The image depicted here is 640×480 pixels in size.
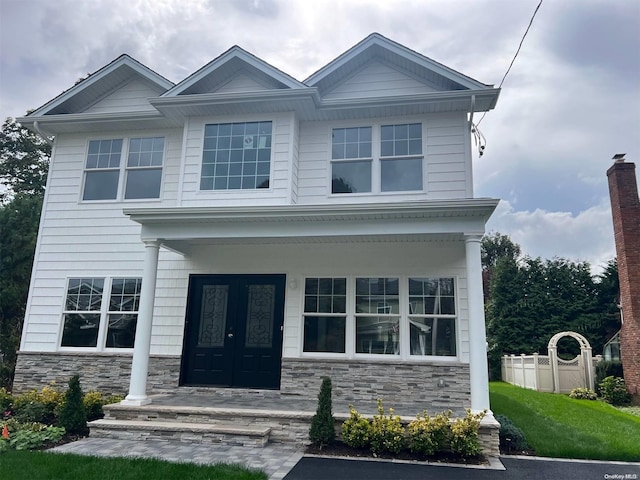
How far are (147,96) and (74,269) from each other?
4.15 metres

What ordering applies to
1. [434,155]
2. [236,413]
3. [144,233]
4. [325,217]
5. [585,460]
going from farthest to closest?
[434,155]
[144,233]
[325,217]
[236,413]
[585,460]

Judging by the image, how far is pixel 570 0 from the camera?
23.6ft

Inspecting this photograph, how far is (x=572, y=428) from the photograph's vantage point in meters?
7.83

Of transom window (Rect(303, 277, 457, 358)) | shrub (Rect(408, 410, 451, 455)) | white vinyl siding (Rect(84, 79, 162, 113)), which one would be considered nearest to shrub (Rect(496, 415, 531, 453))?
shrub (Rect(408, 410, 451, 455))

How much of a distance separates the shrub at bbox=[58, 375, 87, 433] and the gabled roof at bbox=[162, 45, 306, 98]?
18.5ft

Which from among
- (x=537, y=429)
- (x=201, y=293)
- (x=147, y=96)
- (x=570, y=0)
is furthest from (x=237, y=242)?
(x=570, y=0)

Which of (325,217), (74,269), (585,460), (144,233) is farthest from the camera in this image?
(74,269)

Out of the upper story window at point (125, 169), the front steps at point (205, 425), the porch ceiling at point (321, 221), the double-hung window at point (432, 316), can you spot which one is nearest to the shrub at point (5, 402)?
the front steps at point (205, 425)

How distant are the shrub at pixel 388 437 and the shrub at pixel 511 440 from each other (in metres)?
1.59

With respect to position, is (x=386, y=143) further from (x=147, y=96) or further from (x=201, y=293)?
(x=147, y=96)

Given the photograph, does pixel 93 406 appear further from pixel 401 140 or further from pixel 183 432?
pixel 401 140

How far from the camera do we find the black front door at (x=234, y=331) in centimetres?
862

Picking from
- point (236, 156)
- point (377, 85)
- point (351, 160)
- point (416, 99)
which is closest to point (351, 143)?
point (351, 160)

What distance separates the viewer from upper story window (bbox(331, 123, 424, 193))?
878 cm
